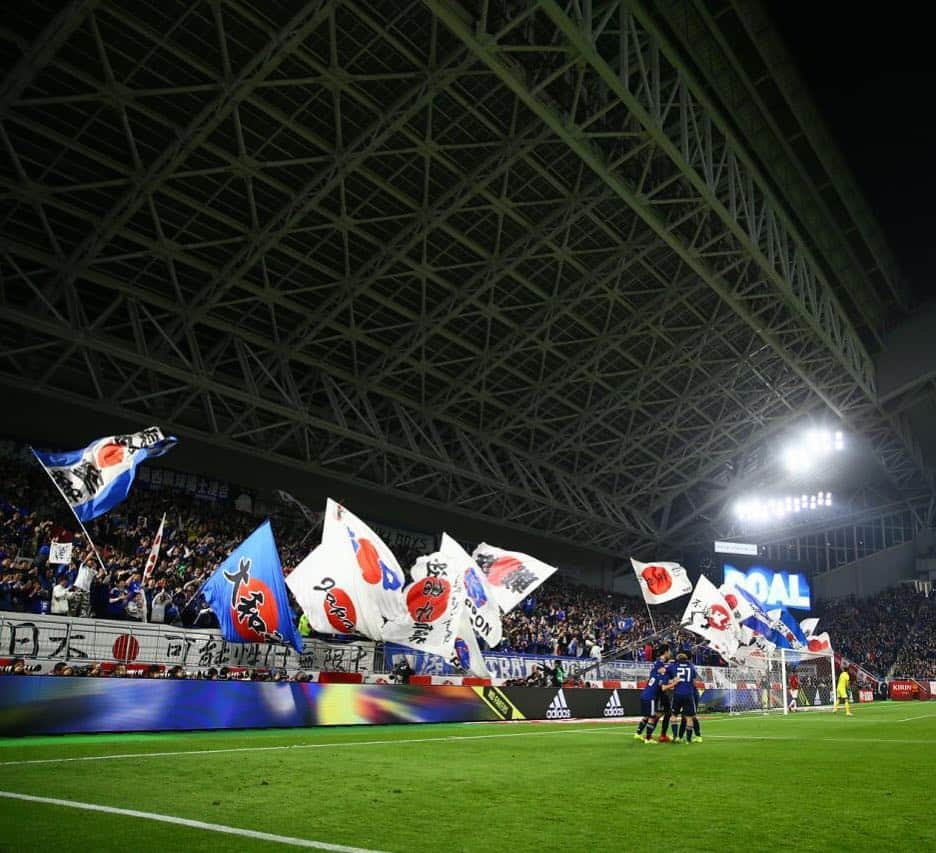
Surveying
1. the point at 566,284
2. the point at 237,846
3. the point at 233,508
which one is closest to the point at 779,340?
the point at 566,284

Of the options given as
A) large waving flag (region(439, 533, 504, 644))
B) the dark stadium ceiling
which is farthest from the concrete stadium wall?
large waving flag (region(439, 533, 504, 644))

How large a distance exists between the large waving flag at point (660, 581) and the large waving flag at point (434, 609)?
41.6ft

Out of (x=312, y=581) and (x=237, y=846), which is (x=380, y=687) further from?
(x=237, y=846)

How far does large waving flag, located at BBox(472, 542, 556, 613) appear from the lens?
1059 inches

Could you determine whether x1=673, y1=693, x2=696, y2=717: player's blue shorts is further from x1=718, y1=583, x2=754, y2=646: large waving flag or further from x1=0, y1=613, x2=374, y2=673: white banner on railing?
x1=718, y1=583, x2=754, y2=646: large waving flag

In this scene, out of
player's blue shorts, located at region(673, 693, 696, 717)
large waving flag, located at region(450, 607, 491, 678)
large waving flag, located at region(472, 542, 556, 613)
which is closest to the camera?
player's blue shorts, located at region(673, 693, 696, 717)

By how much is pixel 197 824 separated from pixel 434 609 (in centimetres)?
1633

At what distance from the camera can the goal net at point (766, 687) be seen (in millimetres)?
35188

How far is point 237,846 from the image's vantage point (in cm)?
570

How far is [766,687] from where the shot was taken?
127 feet

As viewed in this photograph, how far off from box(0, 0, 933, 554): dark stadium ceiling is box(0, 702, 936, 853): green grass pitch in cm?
1449

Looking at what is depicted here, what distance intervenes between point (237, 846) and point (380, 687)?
52.3 ft

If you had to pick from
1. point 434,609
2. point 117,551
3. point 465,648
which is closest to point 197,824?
point 465,648

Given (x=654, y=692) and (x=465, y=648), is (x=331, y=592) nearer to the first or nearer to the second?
(x=465, y=648)
